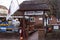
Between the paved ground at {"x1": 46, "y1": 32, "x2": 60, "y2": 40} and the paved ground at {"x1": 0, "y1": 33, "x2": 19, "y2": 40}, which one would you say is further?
the paved ground at {"x1": 0, "y1": 33, "x2": 19, "y2": 40}

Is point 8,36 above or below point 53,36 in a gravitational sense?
below

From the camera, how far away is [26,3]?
2009 cm

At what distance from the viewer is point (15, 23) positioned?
→ 932 inches

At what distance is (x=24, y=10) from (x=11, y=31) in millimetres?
4423

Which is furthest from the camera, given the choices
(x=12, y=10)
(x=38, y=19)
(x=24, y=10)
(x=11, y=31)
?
(x=38, y=19)

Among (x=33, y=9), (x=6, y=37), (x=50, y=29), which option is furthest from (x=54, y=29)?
(x=6, y=37)

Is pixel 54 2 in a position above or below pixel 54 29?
above

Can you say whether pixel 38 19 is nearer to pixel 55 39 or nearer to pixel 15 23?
pixel 15 23

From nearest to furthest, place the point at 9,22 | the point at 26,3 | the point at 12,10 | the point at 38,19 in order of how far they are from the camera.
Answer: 1. the point at 12,10
2. the point at 26,3
3. the point at 9,22
4. the point at 38,19

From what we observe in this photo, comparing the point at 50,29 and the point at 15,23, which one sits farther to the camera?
the point at 15,23

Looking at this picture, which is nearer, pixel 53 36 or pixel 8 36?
pixel 53 36

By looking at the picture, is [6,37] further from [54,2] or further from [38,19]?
[38,19]

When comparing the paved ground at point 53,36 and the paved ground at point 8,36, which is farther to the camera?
the paved ground at point 8,36

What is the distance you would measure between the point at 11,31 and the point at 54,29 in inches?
178
